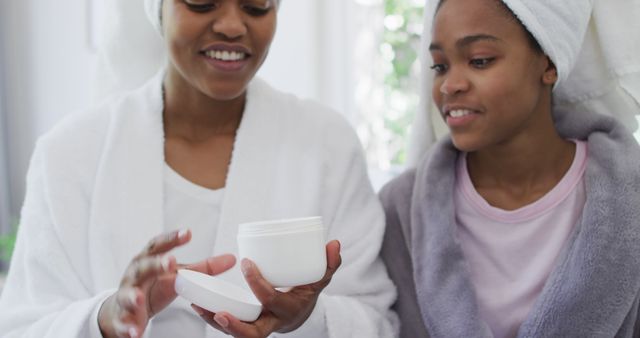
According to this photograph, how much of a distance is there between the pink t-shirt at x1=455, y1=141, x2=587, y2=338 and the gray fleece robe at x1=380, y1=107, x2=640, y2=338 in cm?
4

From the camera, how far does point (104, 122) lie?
1.19m

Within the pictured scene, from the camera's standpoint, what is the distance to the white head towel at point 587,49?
3.46ft

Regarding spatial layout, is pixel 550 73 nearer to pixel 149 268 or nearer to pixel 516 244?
pixel 516 244

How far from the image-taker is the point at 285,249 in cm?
81

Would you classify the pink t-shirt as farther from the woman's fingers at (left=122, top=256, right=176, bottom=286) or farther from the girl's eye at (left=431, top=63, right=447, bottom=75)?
the woman's fingers at (left=122, top=256, right=176, bottom=286)

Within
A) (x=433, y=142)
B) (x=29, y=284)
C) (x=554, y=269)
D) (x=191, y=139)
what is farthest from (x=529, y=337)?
(x=29, y=284)

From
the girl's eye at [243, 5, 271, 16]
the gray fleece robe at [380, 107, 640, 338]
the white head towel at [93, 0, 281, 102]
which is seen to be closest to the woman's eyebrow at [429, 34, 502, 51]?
the gray fleece robe at [380, 107, 640, 338]

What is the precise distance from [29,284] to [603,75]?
1.09 meters

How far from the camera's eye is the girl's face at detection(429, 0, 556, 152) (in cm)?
106

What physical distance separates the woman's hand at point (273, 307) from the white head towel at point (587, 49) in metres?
0.50

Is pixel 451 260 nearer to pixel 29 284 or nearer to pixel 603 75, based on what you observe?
pixel 603 75

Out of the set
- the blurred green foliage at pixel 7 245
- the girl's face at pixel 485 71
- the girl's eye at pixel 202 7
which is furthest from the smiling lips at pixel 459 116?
the blurred green foliage at pixel 7 245

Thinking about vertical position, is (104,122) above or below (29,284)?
above

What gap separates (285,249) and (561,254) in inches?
20.5
